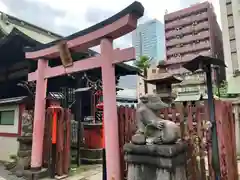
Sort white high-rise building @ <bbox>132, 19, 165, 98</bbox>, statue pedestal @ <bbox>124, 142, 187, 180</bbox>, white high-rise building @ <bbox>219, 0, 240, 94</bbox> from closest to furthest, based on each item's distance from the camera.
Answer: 1. statue pedestal @ <bbox>124, 142, 187, 180</bbox>
2. white high-rise building @ <bbox>219, 0, 240, 94</bbox>
3. white high-rise building @ <bbox>132, 19, 165, 98</bbox>

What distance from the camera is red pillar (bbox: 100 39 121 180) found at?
177 inches

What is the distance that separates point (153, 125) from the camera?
3.67 m

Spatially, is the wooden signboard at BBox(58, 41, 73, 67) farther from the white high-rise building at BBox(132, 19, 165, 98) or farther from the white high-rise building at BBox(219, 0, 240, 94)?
the white high-rise building at BBox(132, 19, 165, 98)

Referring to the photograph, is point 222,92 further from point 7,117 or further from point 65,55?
point 7,117

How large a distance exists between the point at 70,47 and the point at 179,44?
151 ft

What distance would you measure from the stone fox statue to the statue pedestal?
13 centimetres

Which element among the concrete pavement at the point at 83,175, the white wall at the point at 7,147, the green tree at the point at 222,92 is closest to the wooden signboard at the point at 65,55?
the concrete pavement at the point at 83,175

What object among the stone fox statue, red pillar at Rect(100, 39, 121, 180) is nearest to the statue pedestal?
the stone fox statue

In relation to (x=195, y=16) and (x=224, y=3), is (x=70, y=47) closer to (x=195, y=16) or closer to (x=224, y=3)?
(x=224, y=3)

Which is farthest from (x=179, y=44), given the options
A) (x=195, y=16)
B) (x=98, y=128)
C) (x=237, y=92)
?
(x=98, y=128)

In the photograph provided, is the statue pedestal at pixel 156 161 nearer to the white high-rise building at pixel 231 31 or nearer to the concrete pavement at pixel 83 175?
the concrete pavement at pixel 83 175

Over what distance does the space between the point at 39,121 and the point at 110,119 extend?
2.79 m

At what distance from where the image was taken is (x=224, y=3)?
24.6 metres

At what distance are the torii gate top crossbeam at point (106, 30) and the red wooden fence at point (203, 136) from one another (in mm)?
2025
